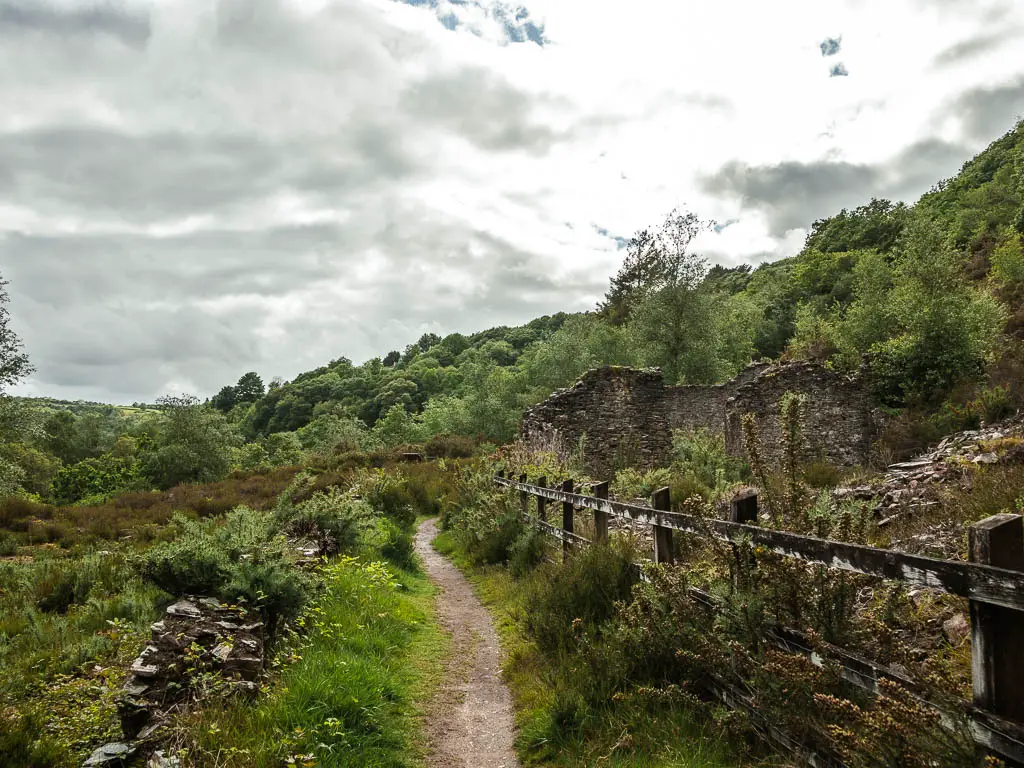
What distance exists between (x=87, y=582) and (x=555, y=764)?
8.34 metres

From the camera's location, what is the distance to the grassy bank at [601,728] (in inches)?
129

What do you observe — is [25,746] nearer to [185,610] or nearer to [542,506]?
[185,610]

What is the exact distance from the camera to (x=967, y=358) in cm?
1475

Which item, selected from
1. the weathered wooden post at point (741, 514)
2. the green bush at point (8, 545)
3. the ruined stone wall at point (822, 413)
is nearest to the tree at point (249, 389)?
the green bush at point (8, 545)

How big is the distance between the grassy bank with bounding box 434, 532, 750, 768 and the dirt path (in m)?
0.17

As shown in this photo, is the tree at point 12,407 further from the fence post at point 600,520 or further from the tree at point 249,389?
the tree at point 249,389

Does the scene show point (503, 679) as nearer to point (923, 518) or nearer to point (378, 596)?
point (378, 596)

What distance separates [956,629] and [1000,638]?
1.66m

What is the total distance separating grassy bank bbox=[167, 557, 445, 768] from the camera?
3588mm

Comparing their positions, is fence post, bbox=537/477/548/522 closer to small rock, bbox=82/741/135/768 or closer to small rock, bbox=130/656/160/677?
small rock, bbox=130/656/160/677

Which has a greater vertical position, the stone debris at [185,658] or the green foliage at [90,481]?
the stone debris at [185,658]

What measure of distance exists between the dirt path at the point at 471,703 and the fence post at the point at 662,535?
1.87 meters

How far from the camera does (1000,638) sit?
2150mm

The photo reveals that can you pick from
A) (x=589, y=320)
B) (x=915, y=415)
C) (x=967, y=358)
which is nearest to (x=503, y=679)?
(x=915, y=415)
